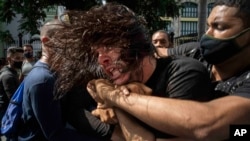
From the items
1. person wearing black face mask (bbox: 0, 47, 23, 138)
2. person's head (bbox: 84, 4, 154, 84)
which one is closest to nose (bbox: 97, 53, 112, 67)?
person's head (bbox: 84, 4, 154, 84)

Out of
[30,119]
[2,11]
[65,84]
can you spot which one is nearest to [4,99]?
[30,119]

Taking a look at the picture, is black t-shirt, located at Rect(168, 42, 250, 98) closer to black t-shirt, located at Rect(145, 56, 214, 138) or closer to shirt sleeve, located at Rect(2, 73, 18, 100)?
black t-shirt, located at Rect(145, 56, 214, 138)

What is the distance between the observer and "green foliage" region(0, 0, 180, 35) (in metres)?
13.6

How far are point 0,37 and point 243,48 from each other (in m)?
14.4

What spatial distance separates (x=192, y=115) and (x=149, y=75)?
288 mm

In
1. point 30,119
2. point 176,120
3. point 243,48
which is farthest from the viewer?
point 30,119

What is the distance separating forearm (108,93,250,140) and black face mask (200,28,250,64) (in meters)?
0.44

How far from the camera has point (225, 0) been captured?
6.28 ft

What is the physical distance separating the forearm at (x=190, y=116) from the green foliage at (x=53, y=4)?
475 inches

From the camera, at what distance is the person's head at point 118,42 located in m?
1.57

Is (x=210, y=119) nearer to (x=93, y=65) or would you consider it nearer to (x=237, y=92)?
(x=237, y=92)

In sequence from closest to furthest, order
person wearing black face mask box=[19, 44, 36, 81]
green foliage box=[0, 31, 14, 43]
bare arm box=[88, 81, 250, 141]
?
bare arm box=[88, 81, 250, 141] < person wearing black face mask box=[19, 44, 36, 81] < green foliage box=[0, 31, 14, 43]

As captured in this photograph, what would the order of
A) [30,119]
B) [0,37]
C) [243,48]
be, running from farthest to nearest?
[0,37], [30,119], [243,48]

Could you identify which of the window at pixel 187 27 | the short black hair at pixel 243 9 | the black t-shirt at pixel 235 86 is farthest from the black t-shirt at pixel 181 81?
the window at pixel 187 27
